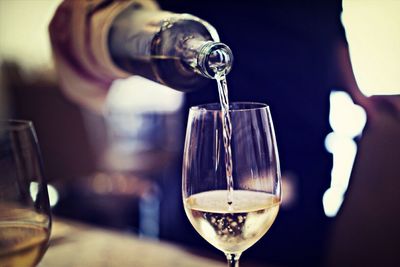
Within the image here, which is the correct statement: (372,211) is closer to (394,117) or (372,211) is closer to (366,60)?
(394,117)

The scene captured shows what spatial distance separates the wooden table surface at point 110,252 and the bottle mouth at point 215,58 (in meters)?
0.29

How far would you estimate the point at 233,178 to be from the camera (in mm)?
727

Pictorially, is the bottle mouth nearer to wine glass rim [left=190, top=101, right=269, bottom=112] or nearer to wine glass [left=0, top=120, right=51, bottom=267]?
wine glass rim [left=190, top=101, right=269, bottom=112]

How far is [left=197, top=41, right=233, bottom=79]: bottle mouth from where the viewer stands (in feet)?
2.39

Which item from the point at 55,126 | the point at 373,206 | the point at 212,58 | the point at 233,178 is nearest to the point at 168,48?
the point at 212,58

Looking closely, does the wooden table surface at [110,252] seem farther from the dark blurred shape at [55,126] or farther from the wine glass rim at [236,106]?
the dark blurred shape at [55,126]

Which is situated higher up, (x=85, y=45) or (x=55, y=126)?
(x=85, y=45)

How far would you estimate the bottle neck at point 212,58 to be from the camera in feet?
2.39

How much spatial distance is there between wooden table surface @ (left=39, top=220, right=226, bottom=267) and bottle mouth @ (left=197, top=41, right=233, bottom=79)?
0.95ft

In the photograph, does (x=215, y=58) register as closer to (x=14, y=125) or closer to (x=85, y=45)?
(x=14, y=125)

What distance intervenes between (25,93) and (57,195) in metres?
1.94

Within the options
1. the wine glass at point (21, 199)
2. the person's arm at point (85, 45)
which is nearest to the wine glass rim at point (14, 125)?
the wine glass at point (21, 199)

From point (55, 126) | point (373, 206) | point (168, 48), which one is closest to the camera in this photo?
point (168, 48)

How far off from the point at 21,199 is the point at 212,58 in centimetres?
30
